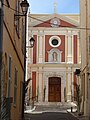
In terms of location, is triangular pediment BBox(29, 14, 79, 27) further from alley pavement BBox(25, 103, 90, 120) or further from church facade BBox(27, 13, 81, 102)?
alley pavement BBox(25, 103, 90, 120)

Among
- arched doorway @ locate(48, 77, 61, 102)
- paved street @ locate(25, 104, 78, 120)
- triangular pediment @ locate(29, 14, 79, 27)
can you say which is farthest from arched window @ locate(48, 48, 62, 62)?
paved street @ locate(25, 104, 78, 120)

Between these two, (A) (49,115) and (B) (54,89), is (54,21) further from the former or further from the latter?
(A) (49,115)

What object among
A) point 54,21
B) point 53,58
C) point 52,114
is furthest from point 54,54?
point 52,114

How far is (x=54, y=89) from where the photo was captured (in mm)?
53844

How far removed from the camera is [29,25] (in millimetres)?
53625

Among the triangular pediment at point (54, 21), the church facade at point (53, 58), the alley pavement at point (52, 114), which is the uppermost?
the triangular pediment at point (54, 21)

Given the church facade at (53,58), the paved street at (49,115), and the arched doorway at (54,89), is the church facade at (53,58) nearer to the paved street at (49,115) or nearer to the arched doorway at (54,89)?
the arched doorway at (54,89)

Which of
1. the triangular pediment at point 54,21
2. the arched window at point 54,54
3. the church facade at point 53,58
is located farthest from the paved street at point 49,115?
the triangular pediment at point 54,21

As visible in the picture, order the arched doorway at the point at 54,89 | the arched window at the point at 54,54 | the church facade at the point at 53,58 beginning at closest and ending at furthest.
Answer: the church facade at the point at 53,58 → the arched doorway at the point at 54,89 → the arched window at the point at 54,54

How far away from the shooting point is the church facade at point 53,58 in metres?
52.0

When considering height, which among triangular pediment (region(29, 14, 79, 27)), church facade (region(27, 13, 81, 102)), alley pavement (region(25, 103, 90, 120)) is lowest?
alley pavement (region(25, 103, 90, 120))

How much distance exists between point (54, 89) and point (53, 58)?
432 cm

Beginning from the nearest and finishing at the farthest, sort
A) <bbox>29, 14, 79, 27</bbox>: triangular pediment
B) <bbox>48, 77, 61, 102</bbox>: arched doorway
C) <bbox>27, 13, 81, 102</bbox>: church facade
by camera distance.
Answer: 1. <bbox>27, 13, 81, 102</bbox>: church facade
2. <bbox>48, 77, 61, 102</bbox>: arched doorway
3. <bbox>29, 14, 79, 27</bbox>: triangular pediment

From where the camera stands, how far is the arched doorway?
5303 cm
